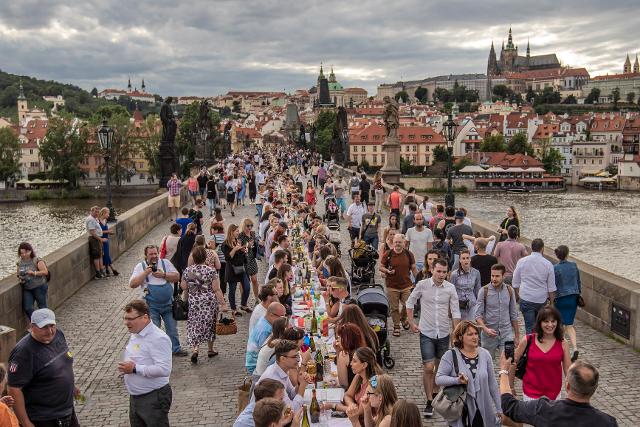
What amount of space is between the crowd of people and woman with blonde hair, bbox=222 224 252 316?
0.02 m

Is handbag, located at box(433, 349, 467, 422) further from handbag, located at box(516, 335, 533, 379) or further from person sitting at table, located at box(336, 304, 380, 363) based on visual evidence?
person sitting at table, located at box(336, 304, 380, 363)

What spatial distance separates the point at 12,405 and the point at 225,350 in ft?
12.5

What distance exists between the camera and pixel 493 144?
11281 centimetres

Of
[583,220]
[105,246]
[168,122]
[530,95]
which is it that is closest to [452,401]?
[105,246]

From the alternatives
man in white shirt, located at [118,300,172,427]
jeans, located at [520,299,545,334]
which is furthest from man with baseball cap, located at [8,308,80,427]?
jeans, located at [520,299,545,334]

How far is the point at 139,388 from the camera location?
4.98 m

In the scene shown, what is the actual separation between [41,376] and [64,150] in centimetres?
7665

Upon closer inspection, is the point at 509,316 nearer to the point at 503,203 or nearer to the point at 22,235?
the point at 22,235

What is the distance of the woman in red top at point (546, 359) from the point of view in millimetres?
4785

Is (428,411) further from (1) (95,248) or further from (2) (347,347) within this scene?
(1) (95,248)

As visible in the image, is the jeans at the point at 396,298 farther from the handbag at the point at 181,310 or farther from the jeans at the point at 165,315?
the jeans at the point at 165,315

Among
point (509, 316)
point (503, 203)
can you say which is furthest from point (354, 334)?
point (503, 203)

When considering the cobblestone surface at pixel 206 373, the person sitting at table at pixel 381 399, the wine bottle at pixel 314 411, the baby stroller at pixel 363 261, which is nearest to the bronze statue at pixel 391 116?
the baby stroller at pixel 363 261

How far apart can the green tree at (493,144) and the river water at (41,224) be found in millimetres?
63895
